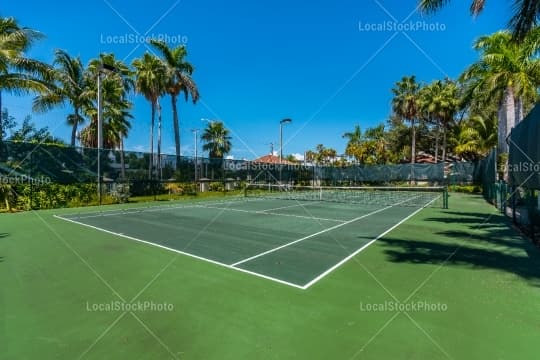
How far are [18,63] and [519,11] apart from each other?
17625mm

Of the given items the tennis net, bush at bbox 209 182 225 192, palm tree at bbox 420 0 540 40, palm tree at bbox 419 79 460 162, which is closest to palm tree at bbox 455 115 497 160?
palm tree at bbox 419 79 460 162

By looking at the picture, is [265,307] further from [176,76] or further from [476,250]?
[176,76]

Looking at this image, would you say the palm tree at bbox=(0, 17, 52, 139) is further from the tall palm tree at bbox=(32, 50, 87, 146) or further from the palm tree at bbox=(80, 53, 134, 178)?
the palm tree at bbox=(80, 53, 134, 178)

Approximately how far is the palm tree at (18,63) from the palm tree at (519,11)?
49.6 ft

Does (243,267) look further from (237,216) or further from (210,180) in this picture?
(210,180)

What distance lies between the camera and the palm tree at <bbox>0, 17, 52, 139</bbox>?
12781mm

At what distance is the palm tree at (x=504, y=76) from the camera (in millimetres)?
14219

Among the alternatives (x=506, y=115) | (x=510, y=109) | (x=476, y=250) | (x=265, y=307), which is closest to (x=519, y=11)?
(x=476, y=250)

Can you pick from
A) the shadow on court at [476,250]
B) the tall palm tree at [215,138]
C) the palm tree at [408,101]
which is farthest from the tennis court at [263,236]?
the tall palm tree at [215,138]

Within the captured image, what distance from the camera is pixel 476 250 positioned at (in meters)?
6.18

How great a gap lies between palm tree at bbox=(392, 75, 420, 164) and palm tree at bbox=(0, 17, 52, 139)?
3074 centimetres

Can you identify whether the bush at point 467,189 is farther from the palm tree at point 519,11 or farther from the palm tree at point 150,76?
the palm tree at point 150,76

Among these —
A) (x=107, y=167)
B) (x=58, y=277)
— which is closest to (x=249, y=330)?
(x=58, y=277)

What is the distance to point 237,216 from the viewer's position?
35.3 ft
